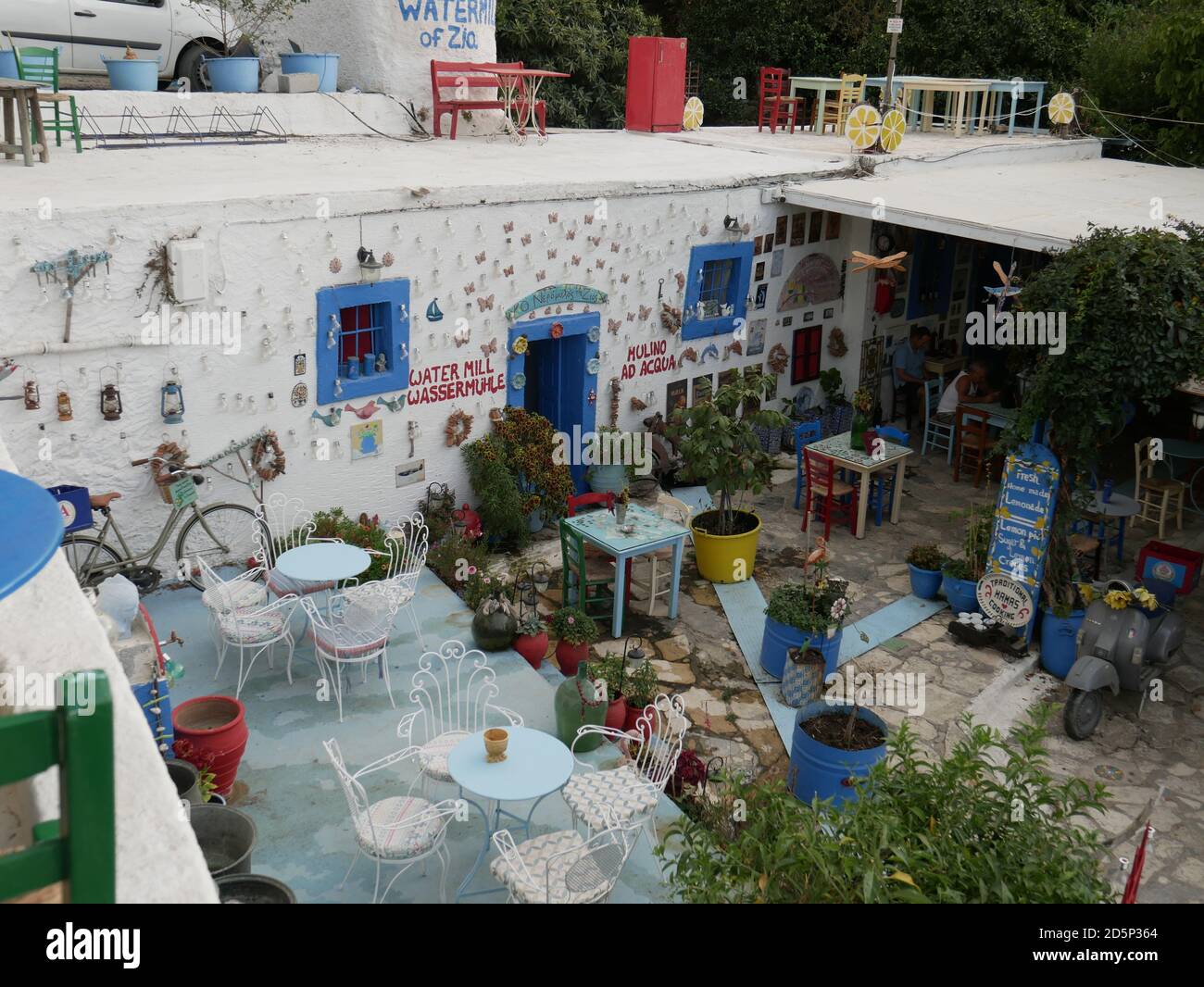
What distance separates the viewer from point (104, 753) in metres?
1.71

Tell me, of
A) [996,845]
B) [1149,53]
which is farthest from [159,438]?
[1149,53]

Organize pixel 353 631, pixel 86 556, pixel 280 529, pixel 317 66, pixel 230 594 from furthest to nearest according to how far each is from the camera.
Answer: pixel 317 66
pixel 280 529
pixel 86 556
pixel 230 594
pixel 353 631

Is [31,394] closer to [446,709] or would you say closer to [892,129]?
[446,709]

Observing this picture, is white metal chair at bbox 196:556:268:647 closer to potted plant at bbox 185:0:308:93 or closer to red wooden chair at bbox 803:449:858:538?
red wooden chair at bbox 803:449:858:538

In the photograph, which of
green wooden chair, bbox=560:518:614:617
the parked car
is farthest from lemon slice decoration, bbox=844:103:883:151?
the parked car

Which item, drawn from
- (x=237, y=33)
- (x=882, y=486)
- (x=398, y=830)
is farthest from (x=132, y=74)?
(x=398, y=830)

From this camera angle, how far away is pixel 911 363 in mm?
15938

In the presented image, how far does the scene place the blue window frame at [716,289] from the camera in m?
13.6

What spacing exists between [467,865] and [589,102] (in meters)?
20.9

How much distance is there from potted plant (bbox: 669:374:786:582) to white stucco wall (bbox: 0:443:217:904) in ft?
26.8

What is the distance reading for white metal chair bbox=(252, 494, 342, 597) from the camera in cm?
994

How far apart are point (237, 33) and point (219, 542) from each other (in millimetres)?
8879

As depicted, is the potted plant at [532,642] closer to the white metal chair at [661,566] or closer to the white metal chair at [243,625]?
the white metal chair at [661,566]

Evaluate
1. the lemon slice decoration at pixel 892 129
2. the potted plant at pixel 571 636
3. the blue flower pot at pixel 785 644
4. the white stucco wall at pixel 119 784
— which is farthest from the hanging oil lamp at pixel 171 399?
the lemon slice decoration at pixel 892 129
